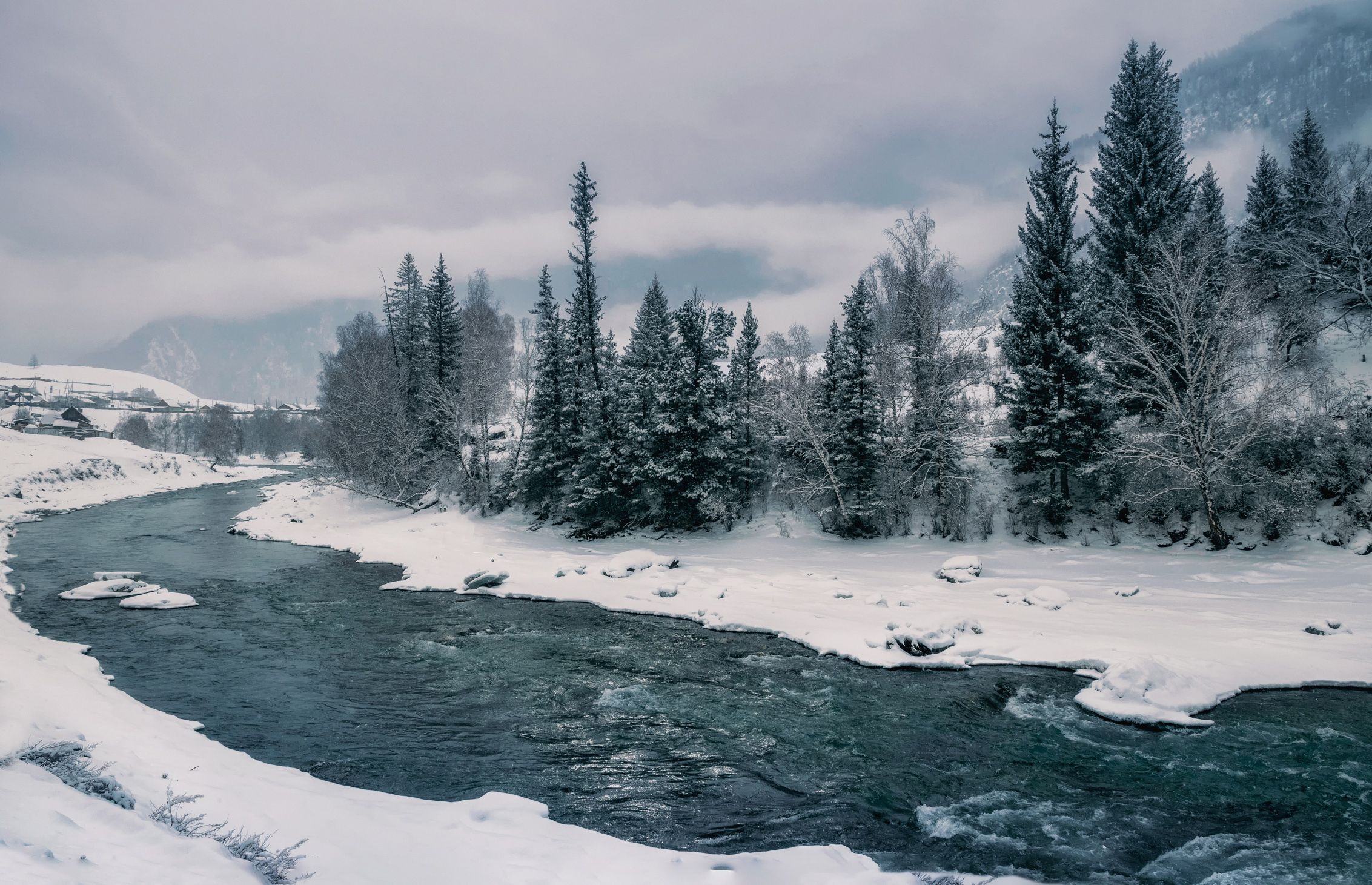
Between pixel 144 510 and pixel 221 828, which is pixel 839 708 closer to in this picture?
pixel 221 828

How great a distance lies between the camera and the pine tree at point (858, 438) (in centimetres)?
2662

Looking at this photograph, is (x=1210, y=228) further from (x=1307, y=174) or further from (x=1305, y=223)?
(x=1307, y=174)

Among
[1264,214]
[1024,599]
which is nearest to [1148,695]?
[1024,599]

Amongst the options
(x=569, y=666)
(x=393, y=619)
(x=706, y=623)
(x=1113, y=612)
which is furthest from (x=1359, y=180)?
(x=393, y=619)

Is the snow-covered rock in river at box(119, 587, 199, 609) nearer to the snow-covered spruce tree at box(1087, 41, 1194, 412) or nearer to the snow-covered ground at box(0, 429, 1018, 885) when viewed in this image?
the snow-covered ground at box(0, 429, 1018, 885)

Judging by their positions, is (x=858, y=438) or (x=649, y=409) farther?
(x=649, y=409)

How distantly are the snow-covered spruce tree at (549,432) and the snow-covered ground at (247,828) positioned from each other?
908 inches

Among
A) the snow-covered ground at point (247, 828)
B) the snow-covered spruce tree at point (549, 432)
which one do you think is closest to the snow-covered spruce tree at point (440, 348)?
the snow-covered spruce tree at point (549, 432)

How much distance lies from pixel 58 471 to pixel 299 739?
62.1m

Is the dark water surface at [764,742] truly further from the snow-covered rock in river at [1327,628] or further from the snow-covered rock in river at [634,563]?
the snow-covered rock in river at [634,563]

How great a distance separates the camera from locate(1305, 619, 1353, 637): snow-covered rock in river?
12.6m

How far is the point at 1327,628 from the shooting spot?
12.8 m

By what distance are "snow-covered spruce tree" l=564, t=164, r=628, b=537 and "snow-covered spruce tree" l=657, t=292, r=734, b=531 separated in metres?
2.66

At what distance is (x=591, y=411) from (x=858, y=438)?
13979 mm
